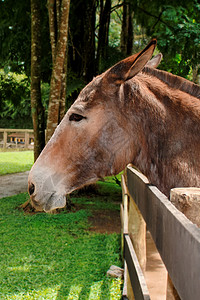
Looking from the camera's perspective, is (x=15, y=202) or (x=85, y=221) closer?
(x=85, y=221)

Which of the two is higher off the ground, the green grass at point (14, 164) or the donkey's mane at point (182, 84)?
the donkey's mane at point (182, 84)

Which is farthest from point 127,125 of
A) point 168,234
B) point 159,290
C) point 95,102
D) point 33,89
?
point 33,89

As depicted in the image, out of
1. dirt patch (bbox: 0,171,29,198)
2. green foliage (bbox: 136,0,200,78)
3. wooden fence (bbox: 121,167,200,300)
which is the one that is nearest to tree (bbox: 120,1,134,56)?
green foliage (bbox: 136,0,200,78)

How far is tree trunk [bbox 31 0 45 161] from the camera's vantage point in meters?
7.33

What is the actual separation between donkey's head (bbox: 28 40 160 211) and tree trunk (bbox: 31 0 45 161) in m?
5.59

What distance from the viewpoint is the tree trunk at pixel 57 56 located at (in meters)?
6.52

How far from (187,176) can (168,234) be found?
797 millimetres

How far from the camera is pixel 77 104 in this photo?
2213 mm

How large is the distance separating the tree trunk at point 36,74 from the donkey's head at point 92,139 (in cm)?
559

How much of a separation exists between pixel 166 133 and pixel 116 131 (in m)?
0.33

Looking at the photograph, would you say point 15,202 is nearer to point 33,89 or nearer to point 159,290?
point 33,89

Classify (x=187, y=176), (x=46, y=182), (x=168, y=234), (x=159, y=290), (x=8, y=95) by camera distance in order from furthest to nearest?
(x=8, y=95)
(x=159, y=290)
(x=46, y=182)
(x=187, y=176)
(x=168, y=234)

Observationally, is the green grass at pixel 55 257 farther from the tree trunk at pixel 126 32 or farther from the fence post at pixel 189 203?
the tree trunk at pixel 126 32

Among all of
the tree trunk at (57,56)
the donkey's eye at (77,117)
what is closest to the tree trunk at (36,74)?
the tree trunk at (57,56)
